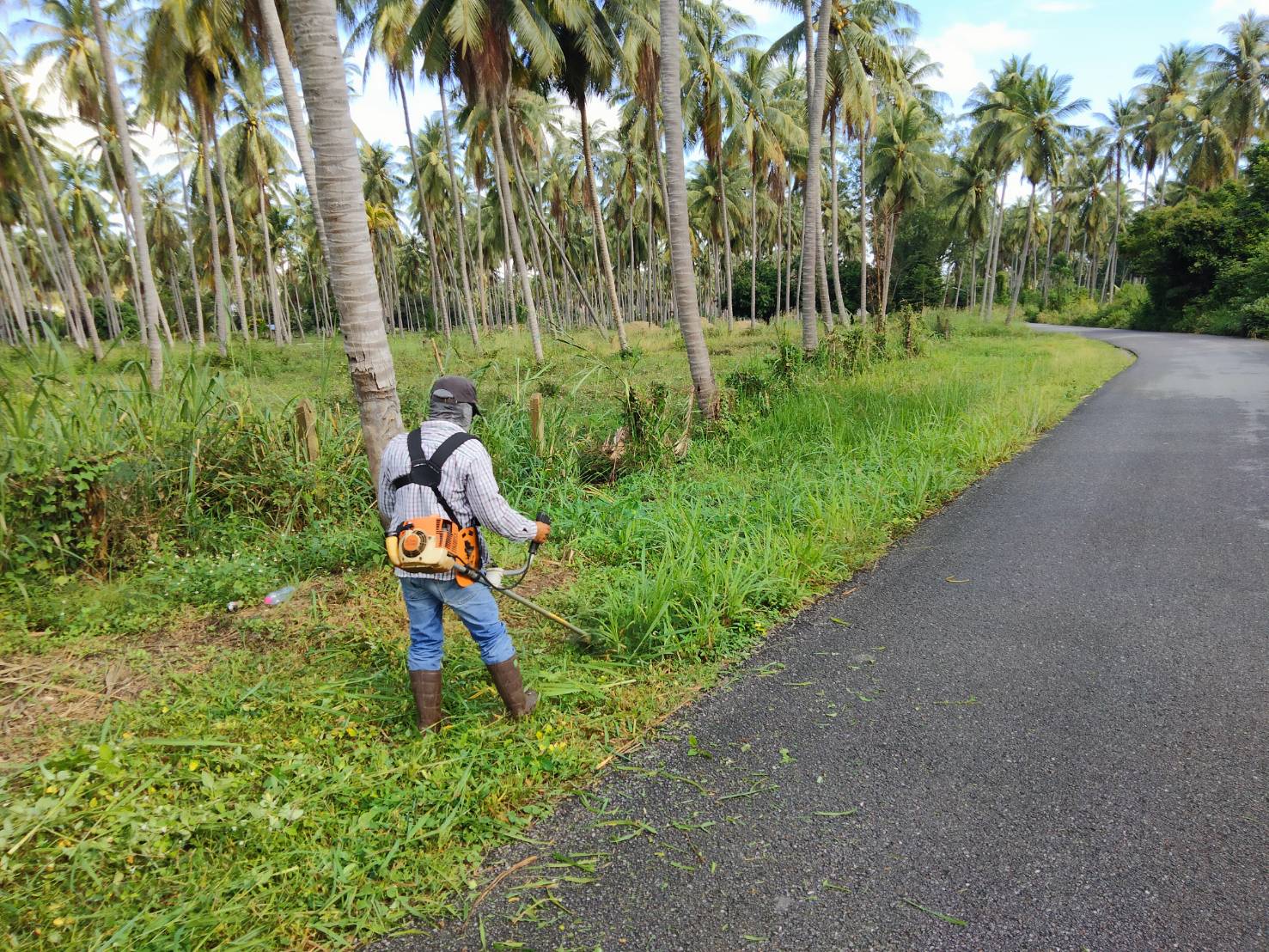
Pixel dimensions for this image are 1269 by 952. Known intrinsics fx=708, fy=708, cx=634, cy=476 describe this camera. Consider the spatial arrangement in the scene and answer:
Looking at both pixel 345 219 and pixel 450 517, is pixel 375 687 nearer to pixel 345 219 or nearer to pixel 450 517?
pixel 450 517

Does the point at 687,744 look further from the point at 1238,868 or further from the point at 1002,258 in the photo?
the point at 1002,258

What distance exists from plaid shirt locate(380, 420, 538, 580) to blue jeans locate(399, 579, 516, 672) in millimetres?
95

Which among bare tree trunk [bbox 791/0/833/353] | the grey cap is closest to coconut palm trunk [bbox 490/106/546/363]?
bare tree trunk [bbox 791/0/833/353]

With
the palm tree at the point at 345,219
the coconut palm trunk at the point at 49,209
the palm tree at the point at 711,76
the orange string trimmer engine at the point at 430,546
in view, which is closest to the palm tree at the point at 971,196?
the palm tree at the point at 711,76

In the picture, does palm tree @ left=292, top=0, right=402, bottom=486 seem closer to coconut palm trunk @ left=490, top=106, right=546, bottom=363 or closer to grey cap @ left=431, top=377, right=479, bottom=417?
grey cap @ left=431, top=377, right=479, bottom=417

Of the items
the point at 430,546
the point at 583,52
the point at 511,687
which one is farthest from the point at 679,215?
the point at 583,52

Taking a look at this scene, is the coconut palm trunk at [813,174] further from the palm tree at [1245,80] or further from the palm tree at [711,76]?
the palm tree at [1245,80]

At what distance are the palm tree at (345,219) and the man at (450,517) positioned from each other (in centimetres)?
146

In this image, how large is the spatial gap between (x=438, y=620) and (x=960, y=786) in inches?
89.8

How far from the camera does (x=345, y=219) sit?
4488 millimetres

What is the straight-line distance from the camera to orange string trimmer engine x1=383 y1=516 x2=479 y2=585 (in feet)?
9.78

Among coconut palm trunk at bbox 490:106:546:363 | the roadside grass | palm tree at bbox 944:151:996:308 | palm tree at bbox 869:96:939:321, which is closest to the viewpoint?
the roadside grass

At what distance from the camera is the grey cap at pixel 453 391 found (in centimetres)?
326

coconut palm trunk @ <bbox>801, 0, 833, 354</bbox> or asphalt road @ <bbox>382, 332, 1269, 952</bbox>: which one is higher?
coconut palm trunk @ <bbox>801, 0, 833, 354</bbox>
